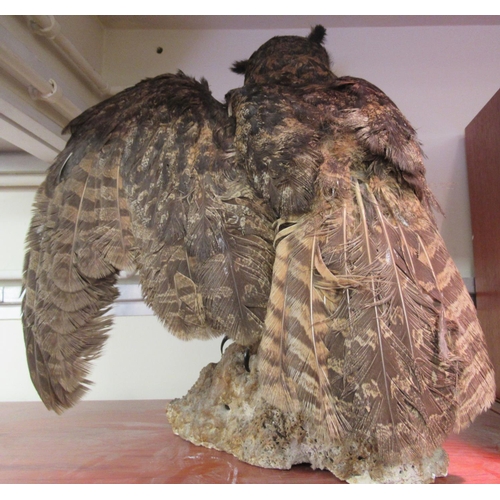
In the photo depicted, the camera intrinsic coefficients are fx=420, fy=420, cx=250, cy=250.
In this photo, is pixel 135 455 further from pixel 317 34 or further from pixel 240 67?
pixel 317 34

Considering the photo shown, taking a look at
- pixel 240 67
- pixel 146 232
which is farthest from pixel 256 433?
pixel 240 67

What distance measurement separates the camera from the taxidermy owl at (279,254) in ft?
2.22

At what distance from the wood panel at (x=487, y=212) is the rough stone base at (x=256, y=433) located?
2.26ft

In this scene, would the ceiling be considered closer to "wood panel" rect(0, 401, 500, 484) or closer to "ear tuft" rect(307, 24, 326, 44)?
"ear tuft" rect(307, 24, 326, 44)

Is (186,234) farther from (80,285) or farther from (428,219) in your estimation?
(428,219)

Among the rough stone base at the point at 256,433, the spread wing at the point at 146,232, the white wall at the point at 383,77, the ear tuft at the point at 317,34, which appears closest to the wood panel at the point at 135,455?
the rough stone base at the point at 256,433

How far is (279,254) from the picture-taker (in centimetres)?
77

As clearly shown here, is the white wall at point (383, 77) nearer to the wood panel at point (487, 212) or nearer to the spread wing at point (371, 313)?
the wood panel at point (487, 212)

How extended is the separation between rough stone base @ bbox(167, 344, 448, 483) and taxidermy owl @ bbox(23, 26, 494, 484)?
1.4 inches

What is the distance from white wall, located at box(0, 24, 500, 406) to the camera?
1451 mm

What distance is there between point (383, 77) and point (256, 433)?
4.36ft

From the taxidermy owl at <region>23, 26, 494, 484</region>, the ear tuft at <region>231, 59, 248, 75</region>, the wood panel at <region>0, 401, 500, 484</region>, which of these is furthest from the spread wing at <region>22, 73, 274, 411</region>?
the ear tuft at <region>231, 59, 248, 75</region>
